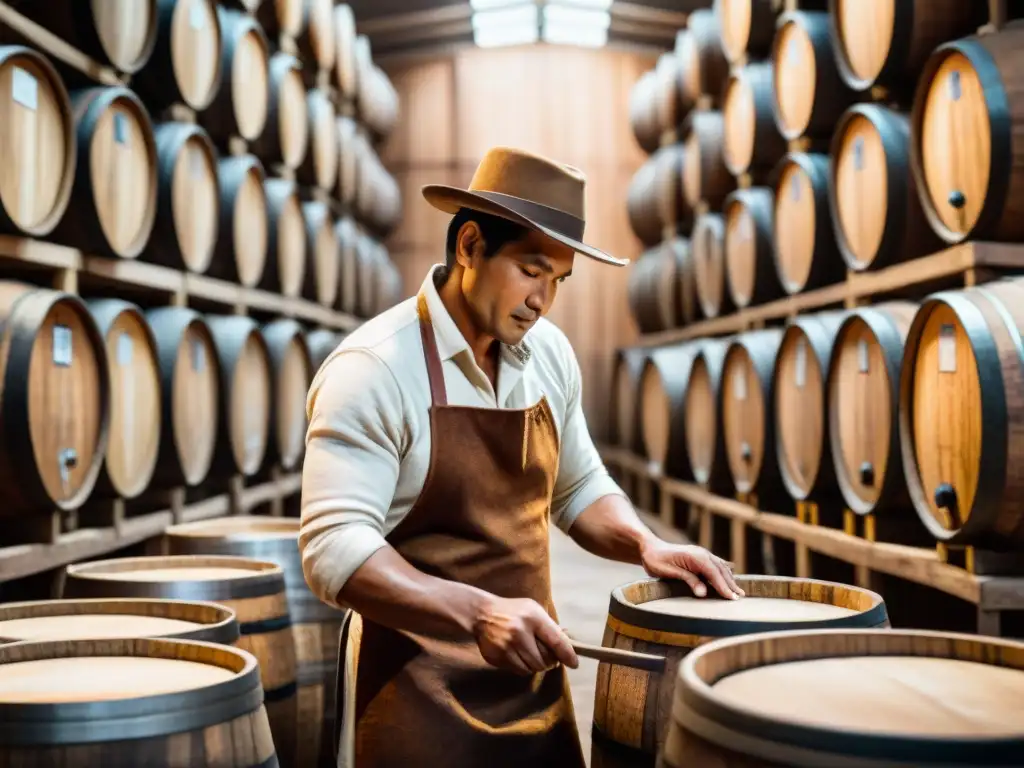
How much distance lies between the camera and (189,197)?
638 centimetres

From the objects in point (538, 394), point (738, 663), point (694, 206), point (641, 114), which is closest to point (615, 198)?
point (641, 114)

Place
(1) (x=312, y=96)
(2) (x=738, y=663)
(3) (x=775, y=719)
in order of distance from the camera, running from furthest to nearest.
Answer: (1) (x=312, y=96) → (2) (x=738, y=663) → (3) (x=775, y=719)

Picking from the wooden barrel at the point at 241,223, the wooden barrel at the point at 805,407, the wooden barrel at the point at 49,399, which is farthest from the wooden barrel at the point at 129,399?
the wooden barrel at the point at 805,407

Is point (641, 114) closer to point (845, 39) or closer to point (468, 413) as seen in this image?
point (845, 39)

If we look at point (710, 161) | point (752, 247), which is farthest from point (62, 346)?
point (710, 161)

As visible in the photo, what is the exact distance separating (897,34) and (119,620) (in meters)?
Answer: 3.85

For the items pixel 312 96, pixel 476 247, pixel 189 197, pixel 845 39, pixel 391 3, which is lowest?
pixel 476 247

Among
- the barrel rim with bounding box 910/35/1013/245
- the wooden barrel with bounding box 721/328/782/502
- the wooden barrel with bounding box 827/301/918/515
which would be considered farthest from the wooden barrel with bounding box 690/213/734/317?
the barrel rim with bounding box 910/35/1013/245

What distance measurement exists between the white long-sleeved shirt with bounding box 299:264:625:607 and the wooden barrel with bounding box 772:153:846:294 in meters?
3.67

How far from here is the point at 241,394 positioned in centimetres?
714

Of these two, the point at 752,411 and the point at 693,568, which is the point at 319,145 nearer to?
the point at 752,411

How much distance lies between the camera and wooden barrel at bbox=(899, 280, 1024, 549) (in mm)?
3789

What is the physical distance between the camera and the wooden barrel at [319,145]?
9367mm

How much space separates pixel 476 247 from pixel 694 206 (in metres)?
7.31
